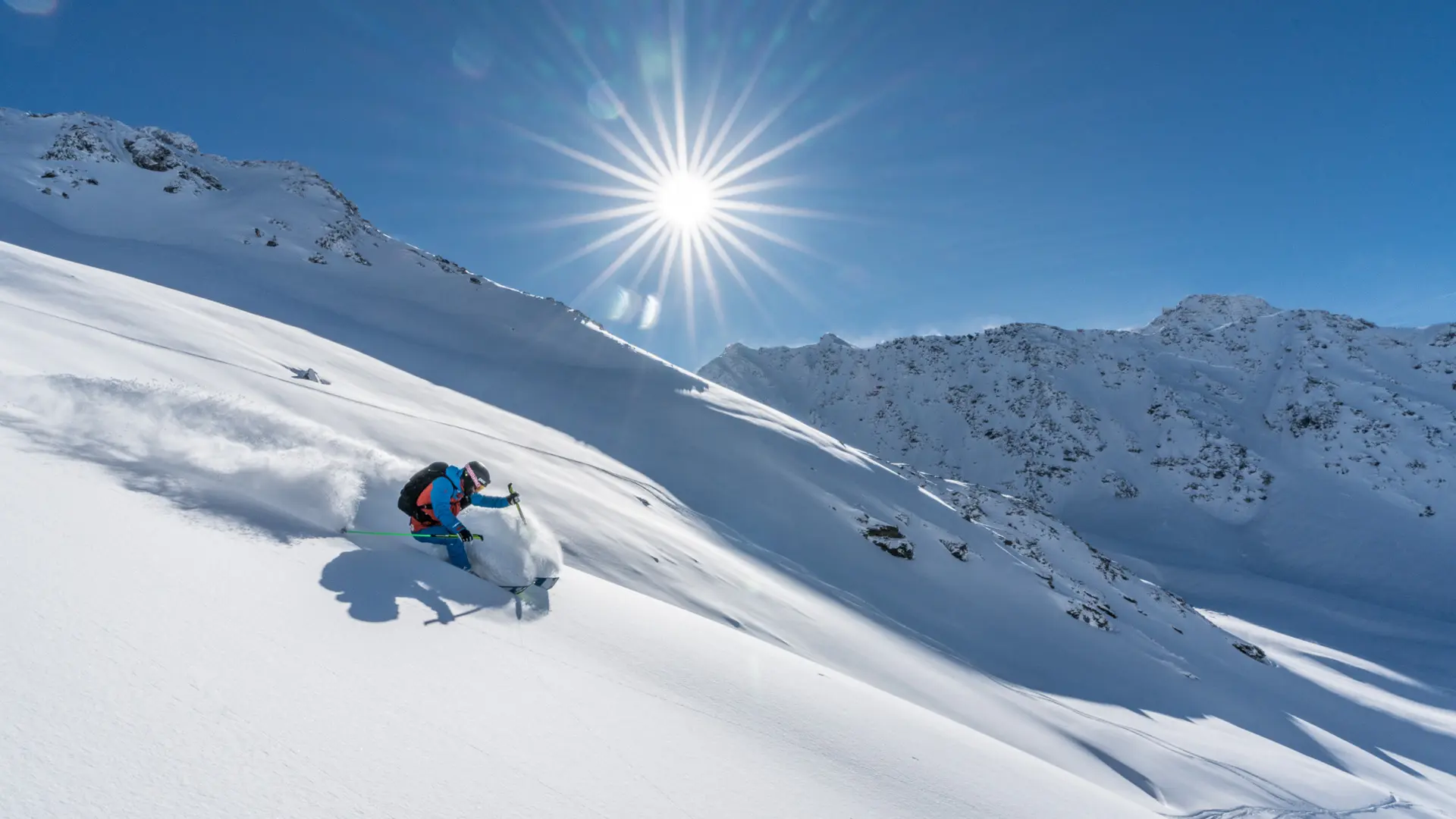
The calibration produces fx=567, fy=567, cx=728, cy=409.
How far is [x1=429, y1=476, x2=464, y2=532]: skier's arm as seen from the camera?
5219mm

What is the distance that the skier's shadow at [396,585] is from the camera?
3742 mm

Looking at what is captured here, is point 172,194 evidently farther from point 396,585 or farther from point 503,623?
point 503,623

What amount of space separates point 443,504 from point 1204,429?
287 ft

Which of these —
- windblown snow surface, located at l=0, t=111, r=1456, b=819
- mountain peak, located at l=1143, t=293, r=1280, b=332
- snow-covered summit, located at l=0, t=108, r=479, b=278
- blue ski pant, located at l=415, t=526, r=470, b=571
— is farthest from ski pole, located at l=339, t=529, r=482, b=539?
mountain peak, located at l=1143, t=293, r=1280, b=332

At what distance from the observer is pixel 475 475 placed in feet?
19.3

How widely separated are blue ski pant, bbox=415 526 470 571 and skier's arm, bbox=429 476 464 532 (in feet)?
0.26

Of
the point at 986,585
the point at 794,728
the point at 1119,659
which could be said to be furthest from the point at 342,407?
the point at 1119,659

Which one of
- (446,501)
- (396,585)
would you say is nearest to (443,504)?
(446,501)

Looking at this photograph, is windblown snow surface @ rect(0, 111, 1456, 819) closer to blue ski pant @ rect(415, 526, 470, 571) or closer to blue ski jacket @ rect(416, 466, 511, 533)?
blue ski pant @ rect(415, 526, 470, 571)

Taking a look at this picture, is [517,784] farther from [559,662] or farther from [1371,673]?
[1371,673]

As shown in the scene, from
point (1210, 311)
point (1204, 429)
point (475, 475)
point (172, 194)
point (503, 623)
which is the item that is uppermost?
point (1210, 311)

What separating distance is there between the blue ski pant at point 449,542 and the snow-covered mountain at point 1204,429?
205 feet

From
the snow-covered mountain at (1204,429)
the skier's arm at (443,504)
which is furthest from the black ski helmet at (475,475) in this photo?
the snow-covered mountain at (1204,429)

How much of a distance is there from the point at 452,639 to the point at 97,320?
12.4 metres
